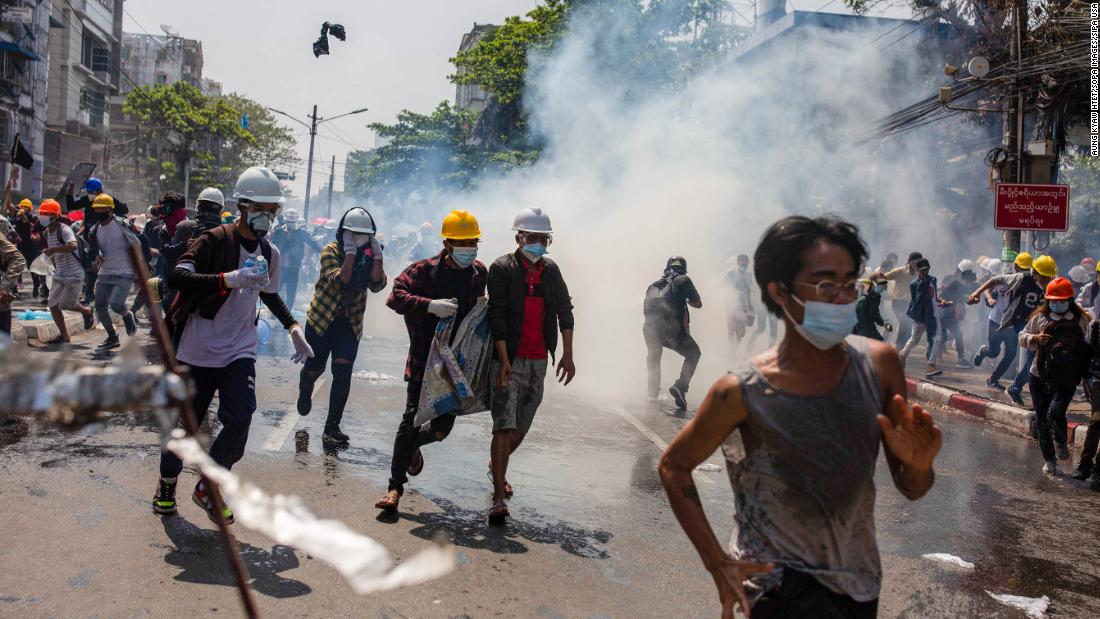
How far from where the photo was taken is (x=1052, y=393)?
8.50 meters

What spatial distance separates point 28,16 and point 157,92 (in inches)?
480

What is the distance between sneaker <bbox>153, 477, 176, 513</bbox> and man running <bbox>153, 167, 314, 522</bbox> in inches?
0.7

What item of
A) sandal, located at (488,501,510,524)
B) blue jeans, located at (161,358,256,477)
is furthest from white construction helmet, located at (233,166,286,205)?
sandal, located at (488,501,510,524)

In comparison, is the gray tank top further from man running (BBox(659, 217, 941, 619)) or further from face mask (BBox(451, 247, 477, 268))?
face mask (BBox(451, 247, 477, 268))

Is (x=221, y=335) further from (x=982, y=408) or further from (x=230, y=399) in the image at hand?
(x=982, y=408)

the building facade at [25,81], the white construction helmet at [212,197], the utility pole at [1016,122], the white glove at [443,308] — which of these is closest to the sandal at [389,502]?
the white glove at [443,308]

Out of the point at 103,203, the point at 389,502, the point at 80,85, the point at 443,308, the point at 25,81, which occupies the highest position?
the point at 80,85

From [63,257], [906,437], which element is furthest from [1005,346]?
[906,437]

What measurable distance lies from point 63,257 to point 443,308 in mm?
7563

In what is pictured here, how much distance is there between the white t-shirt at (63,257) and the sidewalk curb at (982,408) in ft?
29.8

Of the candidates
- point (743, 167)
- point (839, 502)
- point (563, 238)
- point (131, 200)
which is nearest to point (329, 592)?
point (839, 502)

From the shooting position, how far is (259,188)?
5062 millimetres

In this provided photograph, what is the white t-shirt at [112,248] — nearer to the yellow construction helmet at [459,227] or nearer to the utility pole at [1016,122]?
the yellow construction helmet at [459,227]

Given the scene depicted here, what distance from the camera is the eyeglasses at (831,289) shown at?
237 centimetres
